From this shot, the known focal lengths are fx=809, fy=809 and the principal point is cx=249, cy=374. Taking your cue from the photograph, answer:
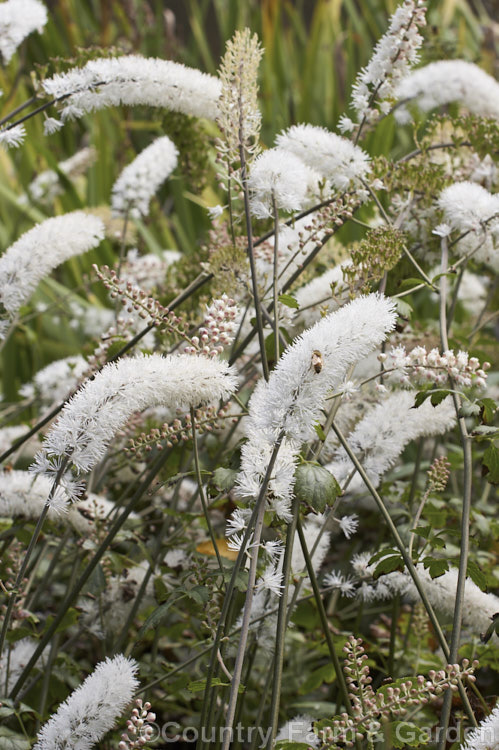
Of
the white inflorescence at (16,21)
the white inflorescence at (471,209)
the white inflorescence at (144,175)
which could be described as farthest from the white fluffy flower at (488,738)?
the white inflorescence at (144,175)

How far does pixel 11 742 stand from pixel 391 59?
0.88 m

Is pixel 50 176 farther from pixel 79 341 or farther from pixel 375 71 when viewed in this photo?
pixel 375 71

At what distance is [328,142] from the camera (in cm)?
100

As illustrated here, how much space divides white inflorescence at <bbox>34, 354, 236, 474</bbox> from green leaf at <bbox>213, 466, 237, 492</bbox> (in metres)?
0.09

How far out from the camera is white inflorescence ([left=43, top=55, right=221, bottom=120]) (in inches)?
40.3

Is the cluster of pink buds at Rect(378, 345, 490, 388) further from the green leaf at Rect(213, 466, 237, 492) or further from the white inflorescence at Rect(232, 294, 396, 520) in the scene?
the green leaf at Rect(213, 466, 237, 492)

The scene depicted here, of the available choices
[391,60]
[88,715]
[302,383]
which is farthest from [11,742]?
[391,60]

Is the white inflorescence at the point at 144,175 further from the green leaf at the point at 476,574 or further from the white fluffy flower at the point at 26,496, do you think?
the green leaf at the point at 476,574

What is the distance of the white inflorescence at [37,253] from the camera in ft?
3.39

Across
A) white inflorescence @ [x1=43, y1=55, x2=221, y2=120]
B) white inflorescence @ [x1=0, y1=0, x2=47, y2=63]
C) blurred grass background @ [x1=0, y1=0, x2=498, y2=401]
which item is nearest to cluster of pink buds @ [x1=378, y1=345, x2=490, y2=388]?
white inflorescence @ [x1=43, y1=55, x2=221, y2=120]

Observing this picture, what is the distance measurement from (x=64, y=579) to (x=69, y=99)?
0.84 meters

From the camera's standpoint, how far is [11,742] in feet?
2.75

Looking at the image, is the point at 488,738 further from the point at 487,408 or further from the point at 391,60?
the point at 391,60

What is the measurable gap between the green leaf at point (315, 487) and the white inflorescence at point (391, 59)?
52 cm
